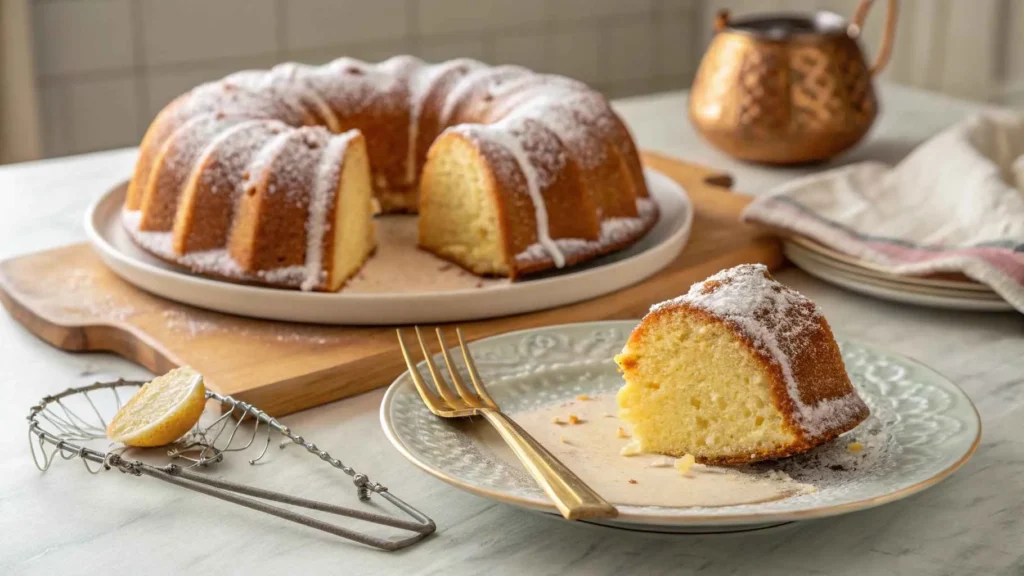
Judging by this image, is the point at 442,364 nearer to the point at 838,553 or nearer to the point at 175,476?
the point at 175,476

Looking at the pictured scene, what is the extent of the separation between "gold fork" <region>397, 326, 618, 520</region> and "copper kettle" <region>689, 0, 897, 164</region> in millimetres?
991

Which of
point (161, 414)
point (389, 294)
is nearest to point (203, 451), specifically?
point (161, 414)

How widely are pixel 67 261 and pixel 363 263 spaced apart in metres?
0.41

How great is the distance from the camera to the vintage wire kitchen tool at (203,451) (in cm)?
96

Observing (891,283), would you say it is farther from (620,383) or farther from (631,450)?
(631,450)

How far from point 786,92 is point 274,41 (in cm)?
193

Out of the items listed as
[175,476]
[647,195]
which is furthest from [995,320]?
[175,476]

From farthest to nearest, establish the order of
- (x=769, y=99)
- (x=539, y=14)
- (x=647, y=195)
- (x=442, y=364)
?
1. (x=539, y=14)
2. (x=769, y=99)
3. (x=647, y=195)
4. (x=442, y=364)

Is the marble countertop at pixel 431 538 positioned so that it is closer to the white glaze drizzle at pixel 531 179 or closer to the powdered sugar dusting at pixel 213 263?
the powdered sugar dusting at pixel 213 263

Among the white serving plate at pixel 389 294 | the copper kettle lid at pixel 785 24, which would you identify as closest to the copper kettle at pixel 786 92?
the copper kettle lid at pixel 785 24

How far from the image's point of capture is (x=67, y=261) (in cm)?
160

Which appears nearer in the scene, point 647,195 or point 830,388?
point 830,388

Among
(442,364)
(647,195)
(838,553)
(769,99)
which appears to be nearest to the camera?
(838,553)

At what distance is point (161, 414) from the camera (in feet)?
3.59
